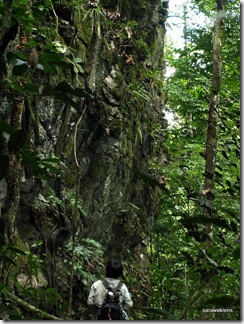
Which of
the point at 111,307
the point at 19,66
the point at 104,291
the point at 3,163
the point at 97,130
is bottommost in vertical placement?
the point at 111,307

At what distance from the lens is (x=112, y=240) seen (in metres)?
6.66

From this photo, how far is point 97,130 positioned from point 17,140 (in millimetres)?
4628

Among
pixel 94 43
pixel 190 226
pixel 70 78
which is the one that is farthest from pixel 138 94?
pixel 190 226

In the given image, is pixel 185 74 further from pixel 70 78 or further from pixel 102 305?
pixel 102 305

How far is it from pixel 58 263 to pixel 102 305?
1.62m

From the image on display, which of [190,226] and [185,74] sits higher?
[185,74]

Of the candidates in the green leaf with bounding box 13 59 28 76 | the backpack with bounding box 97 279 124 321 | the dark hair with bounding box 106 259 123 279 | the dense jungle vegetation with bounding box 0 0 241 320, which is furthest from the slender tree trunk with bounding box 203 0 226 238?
the green leaf with bounding box 13 59 28 76

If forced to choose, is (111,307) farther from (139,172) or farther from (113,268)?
(139,172)

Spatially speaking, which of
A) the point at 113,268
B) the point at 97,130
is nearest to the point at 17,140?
the point at 113,268

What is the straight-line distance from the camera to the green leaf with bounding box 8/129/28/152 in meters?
1.16

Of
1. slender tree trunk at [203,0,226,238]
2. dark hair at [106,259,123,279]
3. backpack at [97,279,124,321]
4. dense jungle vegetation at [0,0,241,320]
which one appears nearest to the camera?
dense jungle vegetation at [0,0,241,320]

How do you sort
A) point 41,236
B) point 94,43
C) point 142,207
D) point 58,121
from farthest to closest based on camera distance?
point 142,207
point 94,43
point 58,121
point 41,236

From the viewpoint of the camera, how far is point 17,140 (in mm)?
1167

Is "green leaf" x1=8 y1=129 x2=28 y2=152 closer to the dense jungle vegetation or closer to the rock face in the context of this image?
the dense jungle vegetation
